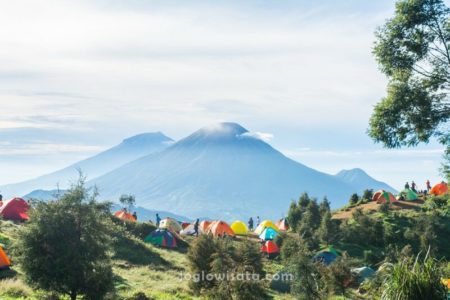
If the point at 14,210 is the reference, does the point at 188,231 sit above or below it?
below

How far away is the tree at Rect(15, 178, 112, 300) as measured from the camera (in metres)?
18.4

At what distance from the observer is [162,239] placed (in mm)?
47062

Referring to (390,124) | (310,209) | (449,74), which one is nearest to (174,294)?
(390,124)

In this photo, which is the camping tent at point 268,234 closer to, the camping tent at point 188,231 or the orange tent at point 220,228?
the orange tent at point 220,228

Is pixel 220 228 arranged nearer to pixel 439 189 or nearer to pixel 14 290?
pixel 14 290

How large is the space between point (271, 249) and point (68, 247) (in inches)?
1242

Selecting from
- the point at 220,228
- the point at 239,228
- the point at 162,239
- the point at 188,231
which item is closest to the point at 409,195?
the point at 239,228

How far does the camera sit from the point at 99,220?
19156mm

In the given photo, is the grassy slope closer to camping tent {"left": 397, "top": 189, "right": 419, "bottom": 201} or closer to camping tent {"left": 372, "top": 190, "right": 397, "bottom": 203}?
camping tent {"left": 372, "top": 190, "right": 397, "bottom": 203}

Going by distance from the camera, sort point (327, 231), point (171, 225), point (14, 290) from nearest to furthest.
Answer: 1. point (14, 290)
2. point (327, 231)
3. point (171, 225)

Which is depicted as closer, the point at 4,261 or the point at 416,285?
the point at 416,285

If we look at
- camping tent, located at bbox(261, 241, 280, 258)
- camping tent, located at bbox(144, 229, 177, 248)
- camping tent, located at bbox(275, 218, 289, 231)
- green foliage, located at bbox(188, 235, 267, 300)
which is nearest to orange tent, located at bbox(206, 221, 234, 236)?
camping tent, located at bbox(144, 229, 177, 248)

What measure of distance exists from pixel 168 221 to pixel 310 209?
1829 centimetres

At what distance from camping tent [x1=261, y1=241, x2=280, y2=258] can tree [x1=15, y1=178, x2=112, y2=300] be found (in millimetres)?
29852
